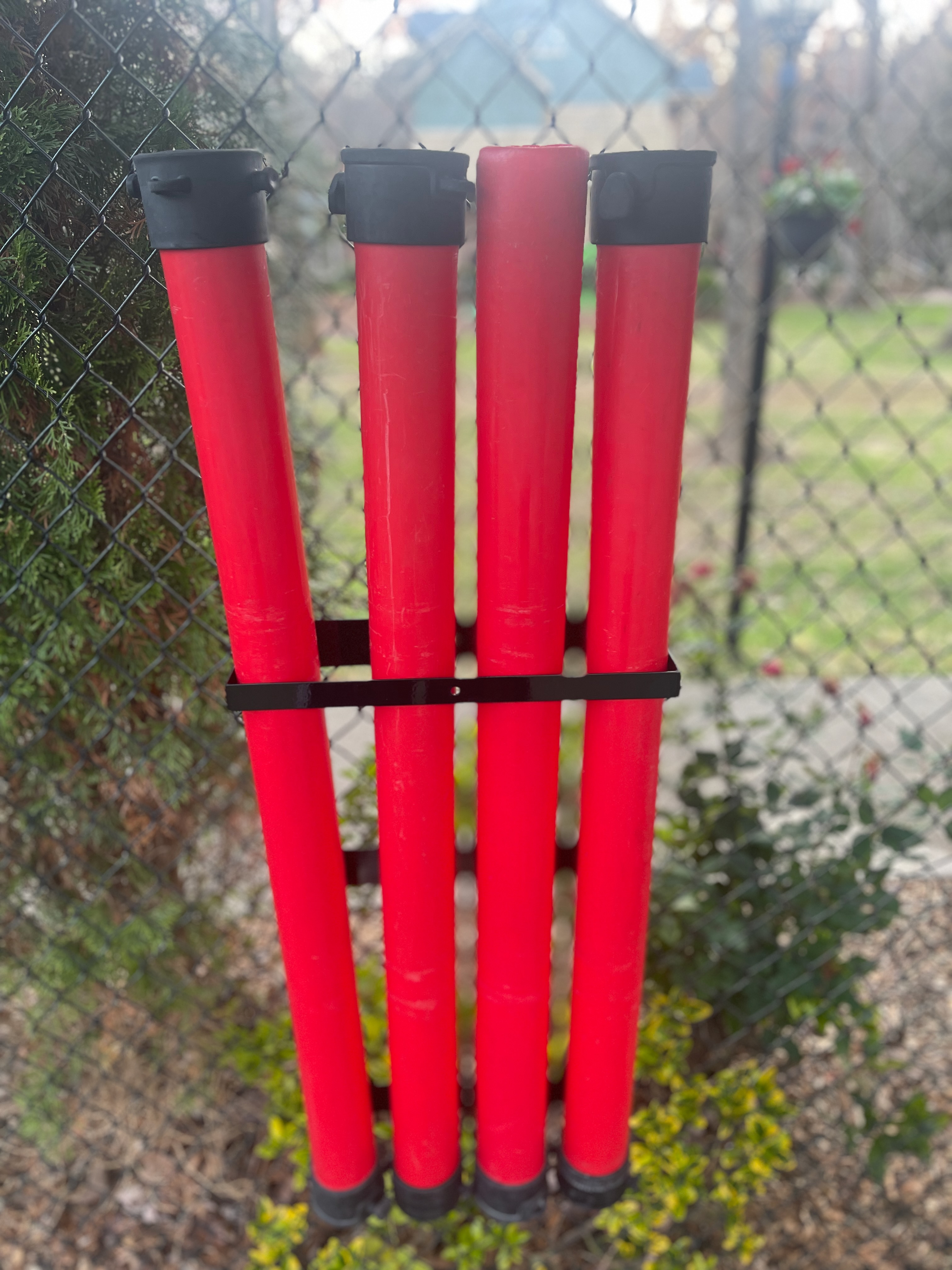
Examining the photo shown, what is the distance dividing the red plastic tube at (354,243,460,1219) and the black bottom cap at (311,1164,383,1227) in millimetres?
59

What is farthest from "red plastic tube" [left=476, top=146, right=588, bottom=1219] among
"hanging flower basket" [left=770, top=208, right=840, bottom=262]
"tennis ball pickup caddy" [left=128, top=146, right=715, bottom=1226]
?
"hanging flower basket" [left=770, top=208, right=840, bottom=262]

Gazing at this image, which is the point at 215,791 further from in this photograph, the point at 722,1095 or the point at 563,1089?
the point at 722,1095

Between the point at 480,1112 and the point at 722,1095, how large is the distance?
63 centimetres

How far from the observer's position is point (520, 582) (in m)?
0.95

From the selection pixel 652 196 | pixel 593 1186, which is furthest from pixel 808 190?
pixel 593 1186

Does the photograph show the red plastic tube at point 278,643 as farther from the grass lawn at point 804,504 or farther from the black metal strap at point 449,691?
the grass lawn at point 804,504

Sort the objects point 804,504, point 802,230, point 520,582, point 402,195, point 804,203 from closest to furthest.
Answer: point 402,195 → point 520,582 → point 804,203 → point 802,230 → point 804,504

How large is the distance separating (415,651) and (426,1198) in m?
0.91

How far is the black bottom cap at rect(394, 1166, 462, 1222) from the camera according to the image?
1353 mm

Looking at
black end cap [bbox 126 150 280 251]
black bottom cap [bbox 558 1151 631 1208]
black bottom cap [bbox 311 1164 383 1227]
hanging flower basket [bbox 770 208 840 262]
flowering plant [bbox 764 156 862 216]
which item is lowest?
black bottom cap [bbox 311 1164 383 1227]

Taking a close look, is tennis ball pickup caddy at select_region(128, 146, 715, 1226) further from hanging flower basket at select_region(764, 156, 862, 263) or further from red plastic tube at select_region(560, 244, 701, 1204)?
hanging flower basket at select_region(764, 156, 862, 263)

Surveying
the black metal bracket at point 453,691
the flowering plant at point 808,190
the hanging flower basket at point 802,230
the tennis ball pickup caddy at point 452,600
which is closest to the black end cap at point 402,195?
the tennis ball pickup caddy at point 452,600

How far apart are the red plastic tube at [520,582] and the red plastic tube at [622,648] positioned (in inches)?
1.6

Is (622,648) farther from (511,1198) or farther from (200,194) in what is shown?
(511,1198)
